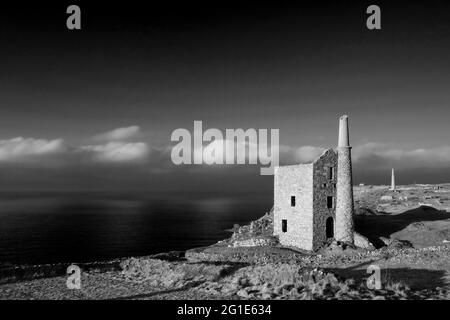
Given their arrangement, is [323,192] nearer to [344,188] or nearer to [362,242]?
[344,188]

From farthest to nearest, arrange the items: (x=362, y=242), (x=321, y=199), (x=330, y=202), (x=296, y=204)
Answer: (x=296, y=204)
(x=330, y=202)
(x=321, y=199)
(x=362, y=242)

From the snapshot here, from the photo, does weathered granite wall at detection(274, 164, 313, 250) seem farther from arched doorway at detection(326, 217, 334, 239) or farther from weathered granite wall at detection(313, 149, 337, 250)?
arched doorway at detection(326, 217, 334, 239)

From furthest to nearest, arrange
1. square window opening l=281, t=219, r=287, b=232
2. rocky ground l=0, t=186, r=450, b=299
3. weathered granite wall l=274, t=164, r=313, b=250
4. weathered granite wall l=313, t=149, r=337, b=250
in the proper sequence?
1. square window opening l=281, t=219, r=287, b=232
2. weathered granite wall l=274, t=164, r=313, b=250
3. weathered granite wall l=313, t=149, r=337, b=250
4. rocky ground l=0, t=186, r=450, b=299

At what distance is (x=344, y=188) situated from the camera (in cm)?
3609

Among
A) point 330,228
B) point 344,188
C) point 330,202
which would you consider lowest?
point 330,228

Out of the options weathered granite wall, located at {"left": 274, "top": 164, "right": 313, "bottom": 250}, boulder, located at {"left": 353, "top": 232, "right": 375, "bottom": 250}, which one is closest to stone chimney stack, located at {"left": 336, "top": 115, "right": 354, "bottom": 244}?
boulder, located at {"left": 353, "top": 232, "right": 375, "bottom": 250}

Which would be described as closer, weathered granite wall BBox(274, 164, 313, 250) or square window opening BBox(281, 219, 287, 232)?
weathered granite wall BBox(274, 164, 313, 250)

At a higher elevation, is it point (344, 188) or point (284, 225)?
point (344, 188)

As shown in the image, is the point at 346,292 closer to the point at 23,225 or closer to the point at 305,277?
the point at 305,277

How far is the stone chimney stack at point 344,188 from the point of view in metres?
35.9

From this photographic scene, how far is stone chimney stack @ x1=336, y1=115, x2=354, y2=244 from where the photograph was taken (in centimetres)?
3587

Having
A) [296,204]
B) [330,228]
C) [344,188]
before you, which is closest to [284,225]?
[296,204]
